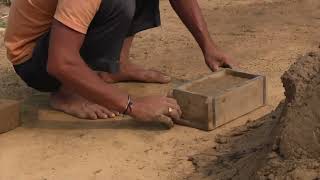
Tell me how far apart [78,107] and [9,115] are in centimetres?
40

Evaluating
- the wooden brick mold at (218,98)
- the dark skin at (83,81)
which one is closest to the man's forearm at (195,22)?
the wooden brick mold at (218,98)

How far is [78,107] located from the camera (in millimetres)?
3816

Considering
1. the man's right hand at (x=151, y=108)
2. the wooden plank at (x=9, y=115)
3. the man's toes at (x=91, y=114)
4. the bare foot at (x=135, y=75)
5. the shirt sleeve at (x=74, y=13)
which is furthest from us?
the bare foot at (x=135, y=75)

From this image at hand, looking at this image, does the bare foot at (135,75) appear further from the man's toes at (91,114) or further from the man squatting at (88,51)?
the man's toes at (91,114)

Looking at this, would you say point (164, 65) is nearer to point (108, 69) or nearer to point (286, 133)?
point (108, 69)

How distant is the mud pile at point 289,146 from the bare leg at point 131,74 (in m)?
1.18

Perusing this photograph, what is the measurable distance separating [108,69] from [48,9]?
19.1 inches

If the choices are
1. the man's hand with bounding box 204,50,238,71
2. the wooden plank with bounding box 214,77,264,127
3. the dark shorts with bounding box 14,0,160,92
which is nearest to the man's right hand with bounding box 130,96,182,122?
the wooden plank with bounding box 214,77,264,127

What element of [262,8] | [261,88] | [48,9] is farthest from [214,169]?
[262,8]

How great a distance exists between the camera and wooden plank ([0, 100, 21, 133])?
3.63 metres

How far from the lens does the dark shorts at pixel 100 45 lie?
11.5 feet

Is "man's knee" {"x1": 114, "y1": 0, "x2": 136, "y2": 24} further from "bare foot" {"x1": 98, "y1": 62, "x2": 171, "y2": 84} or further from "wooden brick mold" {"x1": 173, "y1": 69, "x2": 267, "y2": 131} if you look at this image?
"bare foot" {"x1": 98, "y1": 62, "x2": 171, "y2": 84}

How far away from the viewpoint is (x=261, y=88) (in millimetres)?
3748

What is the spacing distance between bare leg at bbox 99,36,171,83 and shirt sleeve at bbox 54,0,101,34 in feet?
3.42
